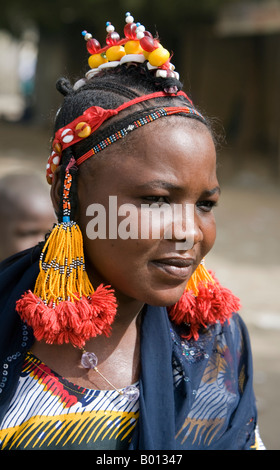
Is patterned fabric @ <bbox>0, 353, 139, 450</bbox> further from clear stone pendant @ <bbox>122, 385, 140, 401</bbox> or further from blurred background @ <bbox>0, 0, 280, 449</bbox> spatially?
blurred background @ <bbox>0, 0, 280, 449</bbox>

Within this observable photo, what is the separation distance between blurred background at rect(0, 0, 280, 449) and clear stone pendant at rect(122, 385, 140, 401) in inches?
157

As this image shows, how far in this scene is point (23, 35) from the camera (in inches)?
727

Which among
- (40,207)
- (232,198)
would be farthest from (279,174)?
(40,207)

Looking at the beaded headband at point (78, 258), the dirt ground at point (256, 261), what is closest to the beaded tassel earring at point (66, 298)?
the beaded headband at point (78, 258)

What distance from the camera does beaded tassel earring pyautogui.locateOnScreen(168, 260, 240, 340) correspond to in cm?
183

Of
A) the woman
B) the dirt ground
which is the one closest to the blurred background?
the dirt ground

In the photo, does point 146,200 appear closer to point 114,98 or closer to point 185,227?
point 185,227

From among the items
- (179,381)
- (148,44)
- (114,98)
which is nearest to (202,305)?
(179,381)

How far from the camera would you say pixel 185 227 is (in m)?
1.54

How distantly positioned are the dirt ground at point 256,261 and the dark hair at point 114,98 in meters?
0.98

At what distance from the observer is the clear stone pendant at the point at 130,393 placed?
1.66m

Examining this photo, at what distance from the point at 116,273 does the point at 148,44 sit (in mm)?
636

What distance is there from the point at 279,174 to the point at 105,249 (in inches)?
454

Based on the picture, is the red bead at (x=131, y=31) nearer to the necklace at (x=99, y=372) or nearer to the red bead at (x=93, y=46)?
the red bead at (x=93, y=46)
